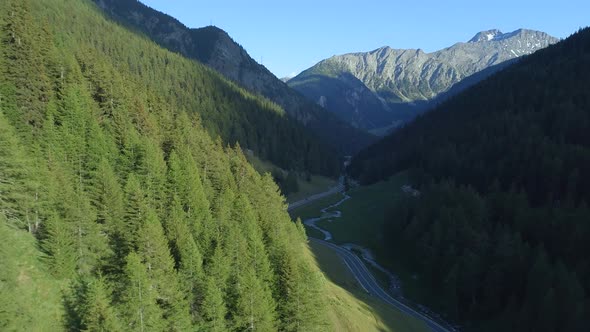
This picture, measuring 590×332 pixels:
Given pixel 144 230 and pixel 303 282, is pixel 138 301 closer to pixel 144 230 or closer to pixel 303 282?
pixel 144 230

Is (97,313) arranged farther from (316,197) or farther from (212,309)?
(316,197)

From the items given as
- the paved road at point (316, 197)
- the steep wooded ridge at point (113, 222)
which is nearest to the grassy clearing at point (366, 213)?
the paved road at point (316, 197)

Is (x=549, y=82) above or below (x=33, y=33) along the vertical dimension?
above

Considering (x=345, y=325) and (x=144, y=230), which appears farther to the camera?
(x=345, y=325)

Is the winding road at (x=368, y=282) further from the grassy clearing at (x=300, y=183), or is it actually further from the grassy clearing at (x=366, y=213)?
the grassy clearing at (x=300, y=183)

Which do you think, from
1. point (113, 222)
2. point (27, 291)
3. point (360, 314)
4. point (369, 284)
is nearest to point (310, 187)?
point (369, 284)

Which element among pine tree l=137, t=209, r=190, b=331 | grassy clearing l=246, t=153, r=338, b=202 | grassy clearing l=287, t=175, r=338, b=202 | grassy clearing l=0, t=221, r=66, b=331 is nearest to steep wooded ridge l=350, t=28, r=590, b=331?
grassy clearing l=287, t=175, r=338, b=202

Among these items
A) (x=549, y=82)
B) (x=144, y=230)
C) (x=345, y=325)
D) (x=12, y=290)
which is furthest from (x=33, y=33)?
(x=549, y=82)
